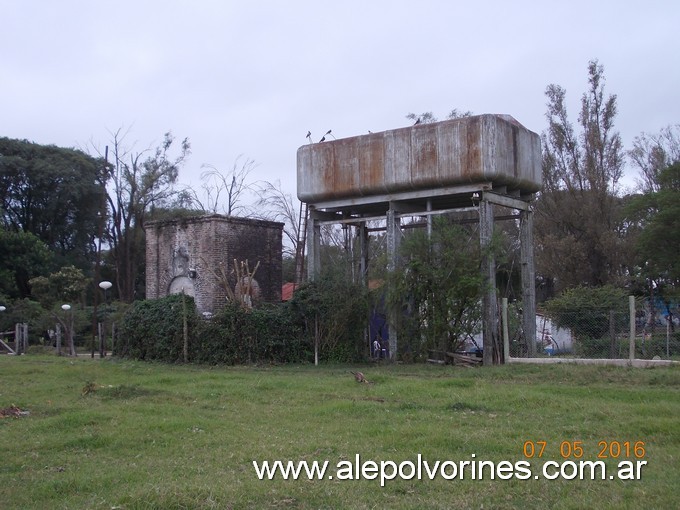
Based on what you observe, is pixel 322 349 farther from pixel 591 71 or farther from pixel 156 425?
pixel 591 71

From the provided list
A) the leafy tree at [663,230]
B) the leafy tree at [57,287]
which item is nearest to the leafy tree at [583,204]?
the leafy tree at [663,230]

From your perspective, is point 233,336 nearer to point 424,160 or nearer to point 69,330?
point 424,160

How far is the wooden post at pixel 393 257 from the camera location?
21797mm

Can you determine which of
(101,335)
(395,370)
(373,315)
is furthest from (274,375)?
(101,335)

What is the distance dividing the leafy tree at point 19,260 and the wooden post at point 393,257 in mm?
32393

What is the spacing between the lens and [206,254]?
28.4 meters

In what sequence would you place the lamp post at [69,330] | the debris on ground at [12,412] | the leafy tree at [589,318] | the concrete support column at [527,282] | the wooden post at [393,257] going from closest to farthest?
the debris on ground at [12,412] → the leafy tree at [589,318] → the wooden post at [393,257] → the concrete support column at [527,282] → the lamp post at [69,330]

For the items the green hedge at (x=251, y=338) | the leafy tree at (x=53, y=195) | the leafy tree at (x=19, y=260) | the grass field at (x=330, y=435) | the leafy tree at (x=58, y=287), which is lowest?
the grass field at (x=330, y=435)

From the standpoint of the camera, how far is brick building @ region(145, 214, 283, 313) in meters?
28.0

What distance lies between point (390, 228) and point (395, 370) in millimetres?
4853

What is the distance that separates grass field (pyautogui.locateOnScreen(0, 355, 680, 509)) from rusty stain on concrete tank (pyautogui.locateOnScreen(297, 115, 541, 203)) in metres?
6.41

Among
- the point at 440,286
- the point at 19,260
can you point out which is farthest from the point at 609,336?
the point at 19,260

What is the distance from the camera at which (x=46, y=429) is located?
11.3 m

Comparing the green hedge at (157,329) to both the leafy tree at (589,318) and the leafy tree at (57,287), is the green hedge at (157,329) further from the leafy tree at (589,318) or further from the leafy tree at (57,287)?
the leafy tree at (57,287)
